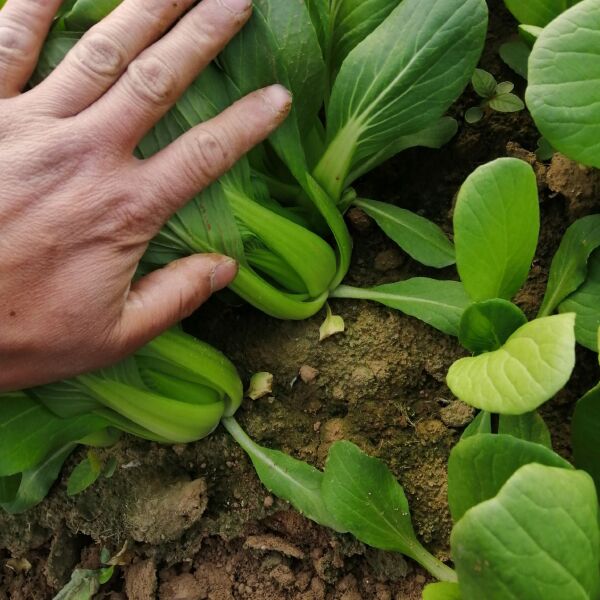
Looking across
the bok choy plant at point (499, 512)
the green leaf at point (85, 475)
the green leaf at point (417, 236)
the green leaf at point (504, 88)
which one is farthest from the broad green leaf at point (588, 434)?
the green leaf at point (85, 475)

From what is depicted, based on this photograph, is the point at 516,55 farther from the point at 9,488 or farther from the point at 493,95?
the point at 9,488

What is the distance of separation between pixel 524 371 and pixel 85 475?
0.84 m

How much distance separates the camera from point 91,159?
918mm

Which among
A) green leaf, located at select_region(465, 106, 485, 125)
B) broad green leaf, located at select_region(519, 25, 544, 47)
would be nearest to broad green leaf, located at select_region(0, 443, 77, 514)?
green leaf, located at select_region(465, 106, 485, 125)

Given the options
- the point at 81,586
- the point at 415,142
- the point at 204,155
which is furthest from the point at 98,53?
the point at 81,586

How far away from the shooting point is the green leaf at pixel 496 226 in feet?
2.74

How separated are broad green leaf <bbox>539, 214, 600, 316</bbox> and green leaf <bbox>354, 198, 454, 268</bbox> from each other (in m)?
0.17

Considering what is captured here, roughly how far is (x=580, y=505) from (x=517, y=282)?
1.20ft

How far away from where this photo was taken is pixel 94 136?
2.99 ft

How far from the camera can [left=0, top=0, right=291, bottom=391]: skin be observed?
906 millimetres

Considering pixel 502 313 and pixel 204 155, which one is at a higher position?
pixel 204 155

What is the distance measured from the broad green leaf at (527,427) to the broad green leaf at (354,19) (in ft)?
2.04

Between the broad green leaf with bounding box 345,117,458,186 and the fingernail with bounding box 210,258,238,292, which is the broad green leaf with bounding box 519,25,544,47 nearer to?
the broad green leaf with bounding box 345,117,458,186

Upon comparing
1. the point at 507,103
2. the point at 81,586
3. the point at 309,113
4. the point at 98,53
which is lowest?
the point at 81,586
